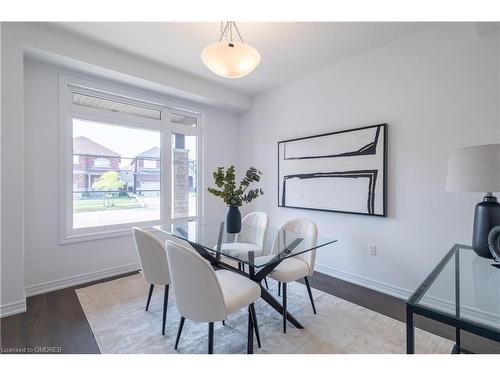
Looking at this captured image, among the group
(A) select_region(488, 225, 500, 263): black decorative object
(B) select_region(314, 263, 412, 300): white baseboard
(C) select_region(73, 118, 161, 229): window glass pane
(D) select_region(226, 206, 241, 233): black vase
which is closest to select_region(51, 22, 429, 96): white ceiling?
(C) select_region(73, 118, 161, 229): window glass pane

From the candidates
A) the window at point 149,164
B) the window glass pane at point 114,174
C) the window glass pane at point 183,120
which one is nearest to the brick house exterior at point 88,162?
the window glass pane at point 114,174

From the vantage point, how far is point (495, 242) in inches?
53.5

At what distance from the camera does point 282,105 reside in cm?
356

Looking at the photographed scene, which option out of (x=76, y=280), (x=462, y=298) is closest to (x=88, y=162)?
(x=76, y=280)

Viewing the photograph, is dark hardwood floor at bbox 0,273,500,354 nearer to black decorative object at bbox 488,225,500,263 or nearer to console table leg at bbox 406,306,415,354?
black decorative object at bbox 488,225,500,263

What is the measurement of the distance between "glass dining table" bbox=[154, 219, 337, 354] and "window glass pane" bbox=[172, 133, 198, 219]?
1.14 m

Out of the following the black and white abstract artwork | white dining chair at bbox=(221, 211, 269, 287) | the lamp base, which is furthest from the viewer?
the black and white abstract artwork

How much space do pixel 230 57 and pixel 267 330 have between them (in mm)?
2064

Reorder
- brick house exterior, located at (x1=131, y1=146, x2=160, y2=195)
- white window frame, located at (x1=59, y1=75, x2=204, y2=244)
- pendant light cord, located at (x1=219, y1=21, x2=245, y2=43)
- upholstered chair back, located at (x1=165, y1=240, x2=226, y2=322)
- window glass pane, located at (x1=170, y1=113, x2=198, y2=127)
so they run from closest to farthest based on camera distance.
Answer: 1. upholstered chair back, located at (x1=165, y1=240, x2=226, y2=322)
2. pendant light cord, located at (x1=219, y1=21, x2=245, y2=43)
3. white window frame, located at (x1=59, y1=75, x2=204, y2=244)
4. brick house exterior, located at (x1=131, y1=146, x2=160, y2=195)
5. window glass pane, located at (x1=170, y1=113, x2=198, y2=127)

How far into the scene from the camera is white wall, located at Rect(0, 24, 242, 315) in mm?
2109

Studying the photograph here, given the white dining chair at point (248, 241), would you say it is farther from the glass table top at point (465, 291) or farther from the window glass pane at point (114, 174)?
the window glass pane at point (114, 174)

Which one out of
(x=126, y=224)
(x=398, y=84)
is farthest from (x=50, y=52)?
(x=398, y=84)

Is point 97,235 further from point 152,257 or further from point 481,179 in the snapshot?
point 481,179

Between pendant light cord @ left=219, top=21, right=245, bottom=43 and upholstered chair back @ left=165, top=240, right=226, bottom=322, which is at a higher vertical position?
pendant light cord @ left=219, top=21, right=245, bottom=43
